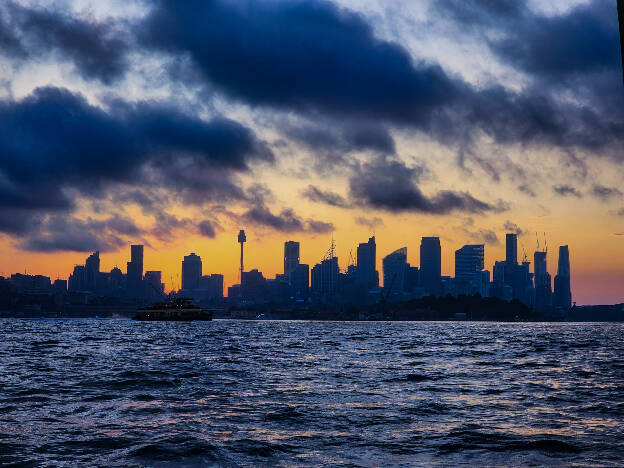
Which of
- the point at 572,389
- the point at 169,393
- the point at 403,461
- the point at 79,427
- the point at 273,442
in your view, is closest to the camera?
the point at 403,461

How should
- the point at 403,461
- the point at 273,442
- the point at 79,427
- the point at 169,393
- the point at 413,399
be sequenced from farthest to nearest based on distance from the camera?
the point at 169,393 → the point at 413,399 → the point at 79,427 → the point at 273,442 → the point at 403,461

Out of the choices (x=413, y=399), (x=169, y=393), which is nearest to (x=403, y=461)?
(x=413, y=399)

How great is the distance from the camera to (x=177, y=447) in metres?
16.5

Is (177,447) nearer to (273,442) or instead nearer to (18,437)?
(273,442)

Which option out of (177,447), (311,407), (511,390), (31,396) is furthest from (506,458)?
(31,396)

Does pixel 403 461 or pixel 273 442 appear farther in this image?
pixel 273 442

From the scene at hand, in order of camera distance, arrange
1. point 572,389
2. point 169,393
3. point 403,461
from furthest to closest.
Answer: point 572,389
point 169,393
point 403,461

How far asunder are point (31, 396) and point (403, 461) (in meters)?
19.8

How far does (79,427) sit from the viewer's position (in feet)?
63.9

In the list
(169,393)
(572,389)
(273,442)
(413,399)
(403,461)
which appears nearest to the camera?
(403,461)

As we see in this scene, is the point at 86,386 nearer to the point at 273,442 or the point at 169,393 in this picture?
the point at 169,393

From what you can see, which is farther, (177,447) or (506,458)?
(177,447)

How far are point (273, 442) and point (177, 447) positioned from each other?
9.18ft

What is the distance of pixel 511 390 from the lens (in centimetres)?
3064
